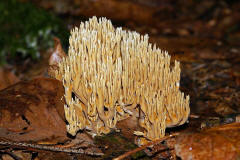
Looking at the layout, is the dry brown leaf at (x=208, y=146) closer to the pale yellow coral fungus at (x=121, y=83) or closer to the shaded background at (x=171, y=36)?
the pale yellow coral fungus at (x=121, y=83)

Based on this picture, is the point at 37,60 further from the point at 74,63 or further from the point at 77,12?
the point at 74,63

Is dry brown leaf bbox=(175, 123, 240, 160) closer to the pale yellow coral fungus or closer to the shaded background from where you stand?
the pale yellow coral fungus

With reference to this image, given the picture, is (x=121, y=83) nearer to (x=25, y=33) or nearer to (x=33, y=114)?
(x=33, y=114)

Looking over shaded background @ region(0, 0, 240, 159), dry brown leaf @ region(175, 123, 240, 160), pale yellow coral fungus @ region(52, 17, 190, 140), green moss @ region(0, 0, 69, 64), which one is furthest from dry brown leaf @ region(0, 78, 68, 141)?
green moss @ region(0, 0, 69, 64)

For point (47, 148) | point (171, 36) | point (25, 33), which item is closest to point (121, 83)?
point (47, 148)

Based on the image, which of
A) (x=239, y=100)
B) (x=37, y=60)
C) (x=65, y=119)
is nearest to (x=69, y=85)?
(x=65, y=119)

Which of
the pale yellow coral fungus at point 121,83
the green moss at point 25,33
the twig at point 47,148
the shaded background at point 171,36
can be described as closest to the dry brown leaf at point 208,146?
the pale yellow coral fungus at point 121,83
